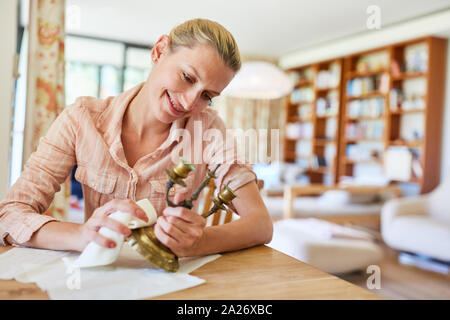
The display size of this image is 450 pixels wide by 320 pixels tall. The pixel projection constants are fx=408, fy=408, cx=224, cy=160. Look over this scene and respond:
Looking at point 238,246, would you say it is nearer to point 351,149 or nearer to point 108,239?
point 108,239

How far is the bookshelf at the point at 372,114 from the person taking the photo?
4.85m

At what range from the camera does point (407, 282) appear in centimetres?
290

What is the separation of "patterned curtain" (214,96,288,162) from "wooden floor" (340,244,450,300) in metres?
4.10

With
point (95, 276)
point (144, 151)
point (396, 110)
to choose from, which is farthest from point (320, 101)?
point (95, 276)

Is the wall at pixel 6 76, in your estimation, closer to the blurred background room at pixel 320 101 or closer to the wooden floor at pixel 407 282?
the blurred background room at pixel 320 101

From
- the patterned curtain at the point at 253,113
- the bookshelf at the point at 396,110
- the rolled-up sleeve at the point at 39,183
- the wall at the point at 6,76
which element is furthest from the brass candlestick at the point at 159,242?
the patterned curtain at the point at 253,113

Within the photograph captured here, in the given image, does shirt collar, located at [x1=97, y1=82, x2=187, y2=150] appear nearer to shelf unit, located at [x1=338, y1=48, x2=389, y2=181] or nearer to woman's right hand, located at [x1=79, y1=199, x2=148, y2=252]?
woman's right hand, located at [x1=79, y1=199, x2=148, y2=252]

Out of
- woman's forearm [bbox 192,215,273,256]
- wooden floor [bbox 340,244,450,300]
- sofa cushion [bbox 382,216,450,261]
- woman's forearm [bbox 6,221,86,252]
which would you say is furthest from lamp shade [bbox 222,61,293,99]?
woman's forearm [bbox 6,221,86,252]

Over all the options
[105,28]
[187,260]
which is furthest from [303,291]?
[105,28]

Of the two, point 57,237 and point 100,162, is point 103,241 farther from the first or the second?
point 100,162

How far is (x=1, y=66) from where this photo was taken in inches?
82.5

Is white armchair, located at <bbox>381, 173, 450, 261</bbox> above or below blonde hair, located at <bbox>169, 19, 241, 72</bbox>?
below

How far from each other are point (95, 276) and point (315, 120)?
6.36 metres

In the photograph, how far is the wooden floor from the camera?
2615 millimetres
